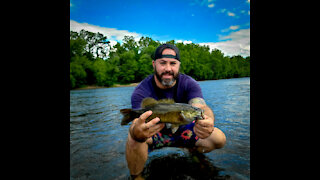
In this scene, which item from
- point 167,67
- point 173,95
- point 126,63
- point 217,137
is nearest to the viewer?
point 217,137

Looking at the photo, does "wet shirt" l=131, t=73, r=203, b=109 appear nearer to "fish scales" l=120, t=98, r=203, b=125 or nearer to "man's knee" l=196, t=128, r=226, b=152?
"man's knee" l=196, t=128, r=226, b=152

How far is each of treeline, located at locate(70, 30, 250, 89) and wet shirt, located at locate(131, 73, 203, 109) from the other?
4750 cm

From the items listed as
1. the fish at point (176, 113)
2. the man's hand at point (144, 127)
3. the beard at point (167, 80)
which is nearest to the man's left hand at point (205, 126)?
the fish at point (176, 113)

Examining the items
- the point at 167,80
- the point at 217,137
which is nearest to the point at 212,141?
the point at 217,137

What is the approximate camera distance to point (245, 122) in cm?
623

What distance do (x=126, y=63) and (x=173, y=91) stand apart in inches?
2344

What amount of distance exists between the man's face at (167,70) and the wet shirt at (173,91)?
190 mm

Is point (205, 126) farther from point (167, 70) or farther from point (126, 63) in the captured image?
point (126, 63)

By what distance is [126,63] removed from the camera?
60375mm

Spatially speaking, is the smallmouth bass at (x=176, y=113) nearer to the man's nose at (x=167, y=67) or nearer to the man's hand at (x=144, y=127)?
the man's hand at (x=144, y=127)
